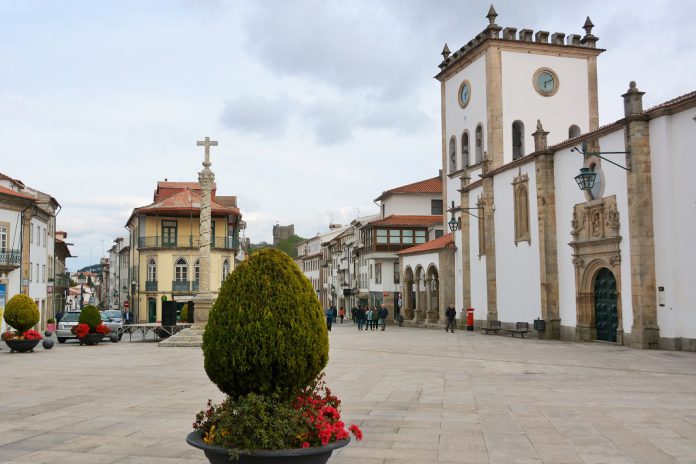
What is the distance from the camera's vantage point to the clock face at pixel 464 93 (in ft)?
154

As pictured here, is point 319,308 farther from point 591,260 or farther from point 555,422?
point 591,260

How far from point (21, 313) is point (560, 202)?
21.5 m

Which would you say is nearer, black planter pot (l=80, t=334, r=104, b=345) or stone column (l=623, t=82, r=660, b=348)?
stone column (l=623, t=82, r=660, b=348)

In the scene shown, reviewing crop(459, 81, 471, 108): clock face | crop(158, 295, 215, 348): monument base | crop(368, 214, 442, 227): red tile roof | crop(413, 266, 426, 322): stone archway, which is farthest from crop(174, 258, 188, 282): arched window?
crop(158, 295, 215, 348): monument base

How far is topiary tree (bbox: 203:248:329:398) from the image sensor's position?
6117 mm

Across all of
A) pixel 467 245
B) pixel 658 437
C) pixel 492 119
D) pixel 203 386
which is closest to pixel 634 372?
pixel 658 437

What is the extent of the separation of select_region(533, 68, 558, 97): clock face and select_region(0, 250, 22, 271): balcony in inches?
1281

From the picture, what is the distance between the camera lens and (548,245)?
99.3ft

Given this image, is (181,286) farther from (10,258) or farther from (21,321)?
(21,321)

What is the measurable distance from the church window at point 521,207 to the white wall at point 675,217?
29.8ft

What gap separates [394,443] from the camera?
8.54m

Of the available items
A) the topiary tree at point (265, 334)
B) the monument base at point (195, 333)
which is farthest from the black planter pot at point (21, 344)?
the topiary tree at point (265, 334)

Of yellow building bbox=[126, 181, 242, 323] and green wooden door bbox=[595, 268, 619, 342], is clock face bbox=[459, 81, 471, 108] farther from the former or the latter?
green wooden door bbox=[595, 268, 619, 342]

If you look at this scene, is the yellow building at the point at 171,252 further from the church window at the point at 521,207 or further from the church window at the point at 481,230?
the church window at the point at 521,207
